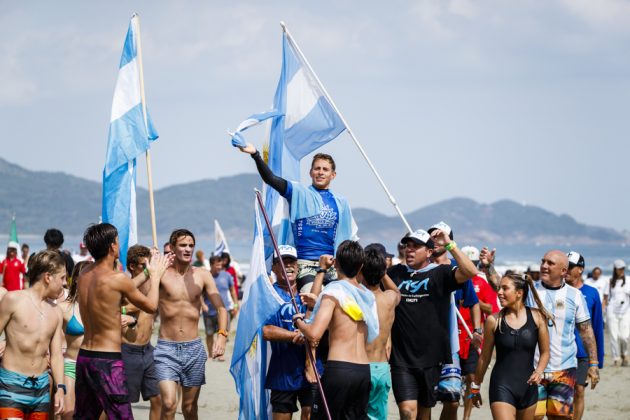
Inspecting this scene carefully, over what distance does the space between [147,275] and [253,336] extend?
102cm

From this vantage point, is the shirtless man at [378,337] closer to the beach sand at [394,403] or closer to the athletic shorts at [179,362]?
the athletic shorts at [179,362]

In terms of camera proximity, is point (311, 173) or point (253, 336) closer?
point (253, 336)

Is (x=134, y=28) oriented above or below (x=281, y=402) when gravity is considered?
above

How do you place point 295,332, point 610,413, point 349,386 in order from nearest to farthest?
1. point 349,386
2. point 295,332
3. point 610,413

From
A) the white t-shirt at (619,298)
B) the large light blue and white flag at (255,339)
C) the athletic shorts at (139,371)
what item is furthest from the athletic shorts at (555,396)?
the white t-shirt at (619,298)

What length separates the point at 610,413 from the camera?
Answer: 14.0 m

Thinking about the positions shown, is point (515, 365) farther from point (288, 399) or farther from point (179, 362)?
point (179, 362)

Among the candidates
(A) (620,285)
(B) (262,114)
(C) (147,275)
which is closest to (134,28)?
(B) (262,114)

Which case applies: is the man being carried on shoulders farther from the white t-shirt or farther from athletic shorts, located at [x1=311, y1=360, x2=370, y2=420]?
the white t-shirt

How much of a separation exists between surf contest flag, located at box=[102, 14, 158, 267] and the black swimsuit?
3.53m

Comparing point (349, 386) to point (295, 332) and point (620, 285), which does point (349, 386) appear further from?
point (620, 285)

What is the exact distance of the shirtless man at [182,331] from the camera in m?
9.59

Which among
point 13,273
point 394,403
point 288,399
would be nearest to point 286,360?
point 288,399

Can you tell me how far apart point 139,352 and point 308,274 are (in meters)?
1.81
